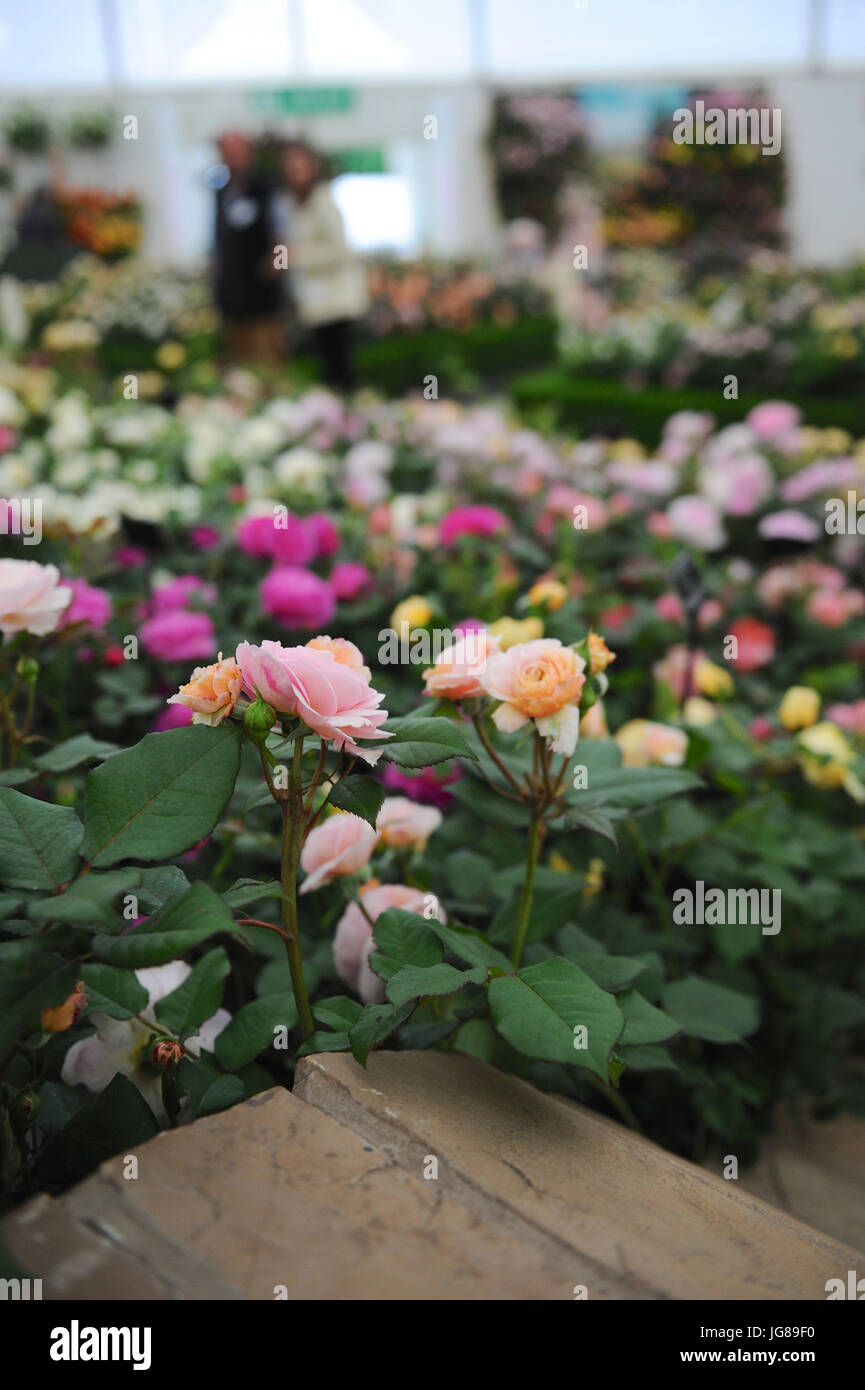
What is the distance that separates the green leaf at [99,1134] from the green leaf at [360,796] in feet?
0.74

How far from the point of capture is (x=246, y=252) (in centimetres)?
561

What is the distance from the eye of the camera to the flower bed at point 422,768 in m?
0.65

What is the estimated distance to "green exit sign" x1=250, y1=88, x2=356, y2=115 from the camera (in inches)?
525

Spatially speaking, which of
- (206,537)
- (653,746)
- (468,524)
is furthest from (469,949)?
(206,537)

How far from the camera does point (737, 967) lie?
129 centimetres

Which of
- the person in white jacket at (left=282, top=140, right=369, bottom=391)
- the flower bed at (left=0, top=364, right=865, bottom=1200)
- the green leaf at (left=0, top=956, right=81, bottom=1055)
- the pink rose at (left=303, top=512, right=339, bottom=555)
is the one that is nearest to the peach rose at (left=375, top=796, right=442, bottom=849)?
the flower bed at (left=0, top=364, right=865, bottom=1200)

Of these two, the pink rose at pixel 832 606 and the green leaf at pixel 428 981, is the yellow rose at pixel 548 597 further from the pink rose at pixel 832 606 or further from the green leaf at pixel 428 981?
the pink rose at pixel 832 606

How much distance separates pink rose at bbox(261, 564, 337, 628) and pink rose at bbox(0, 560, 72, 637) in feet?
1.63

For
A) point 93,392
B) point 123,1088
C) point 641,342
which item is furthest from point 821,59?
point 123,1088

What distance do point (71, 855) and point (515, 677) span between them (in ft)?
1.08

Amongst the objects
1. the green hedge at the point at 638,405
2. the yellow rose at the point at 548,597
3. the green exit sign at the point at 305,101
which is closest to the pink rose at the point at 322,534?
the yellow rose at the point at 548,597
